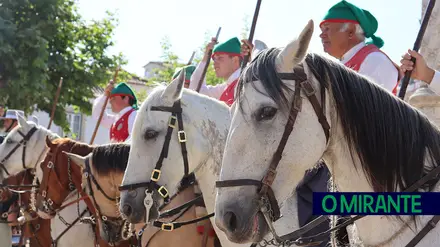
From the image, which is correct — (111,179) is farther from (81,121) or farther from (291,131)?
(81,121)

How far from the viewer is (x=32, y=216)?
912 cm

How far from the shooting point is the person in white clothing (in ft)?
12.5

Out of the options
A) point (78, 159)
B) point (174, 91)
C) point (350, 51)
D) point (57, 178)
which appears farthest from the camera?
point (57, 178)

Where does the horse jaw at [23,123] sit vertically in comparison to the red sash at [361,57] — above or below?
below

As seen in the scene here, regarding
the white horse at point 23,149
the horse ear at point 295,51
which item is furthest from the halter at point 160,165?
the white horse at point 23,149

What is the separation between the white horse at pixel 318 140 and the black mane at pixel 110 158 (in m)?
3.84

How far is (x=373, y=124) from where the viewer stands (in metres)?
3.10

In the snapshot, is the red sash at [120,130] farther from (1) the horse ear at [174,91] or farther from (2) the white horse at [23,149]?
(1) the horse ear at [174,91]

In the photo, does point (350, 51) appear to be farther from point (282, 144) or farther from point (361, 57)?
point (282, 144)

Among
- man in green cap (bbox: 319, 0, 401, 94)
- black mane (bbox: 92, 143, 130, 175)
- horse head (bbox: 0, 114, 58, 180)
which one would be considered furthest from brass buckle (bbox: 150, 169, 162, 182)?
horse head (bbox: 0, 114, 58, 180)

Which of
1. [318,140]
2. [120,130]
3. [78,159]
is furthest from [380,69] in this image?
[120,130]

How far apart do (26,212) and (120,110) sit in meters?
1.92

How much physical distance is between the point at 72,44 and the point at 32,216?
12647mm

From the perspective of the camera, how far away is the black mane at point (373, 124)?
3100mm
